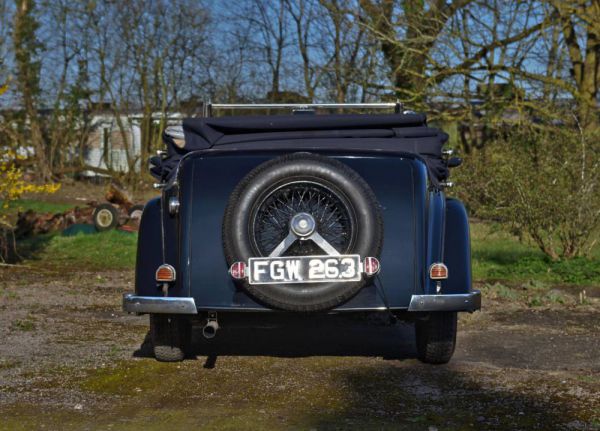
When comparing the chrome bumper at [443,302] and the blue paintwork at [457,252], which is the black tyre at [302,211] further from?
the blue paintwork at [457,252]

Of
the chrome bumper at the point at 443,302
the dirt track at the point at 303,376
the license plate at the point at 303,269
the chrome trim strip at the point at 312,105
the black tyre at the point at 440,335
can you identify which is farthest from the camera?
the chrome trim strip at the point at 312,105

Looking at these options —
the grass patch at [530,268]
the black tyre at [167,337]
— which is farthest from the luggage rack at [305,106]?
the grass patch at [530,268]

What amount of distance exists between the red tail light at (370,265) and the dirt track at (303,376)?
0.67 m

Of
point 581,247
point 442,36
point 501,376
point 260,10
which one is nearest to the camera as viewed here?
point 501,376

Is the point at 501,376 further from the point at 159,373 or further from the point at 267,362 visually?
the point at 159,373

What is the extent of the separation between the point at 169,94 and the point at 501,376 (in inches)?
1169

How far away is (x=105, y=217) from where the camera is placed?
58.5 feet

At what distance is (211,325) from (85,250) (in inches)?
366

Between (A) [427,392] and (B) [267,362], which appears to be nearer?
(A) [427,392]

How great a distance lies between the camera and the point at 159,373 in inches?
247

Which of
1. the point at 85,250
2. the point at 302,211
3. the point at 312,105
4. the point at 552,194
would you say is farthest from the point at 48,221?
the point at 302,211

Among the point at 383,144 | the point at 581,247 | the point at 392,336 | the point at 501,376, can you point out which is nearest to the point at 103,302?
the point at 392,336

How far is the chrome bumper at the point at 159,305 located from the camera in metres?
5.97

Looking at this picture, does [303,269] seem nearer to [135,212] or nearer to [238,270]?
[238,270]
